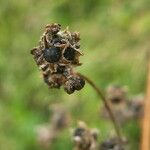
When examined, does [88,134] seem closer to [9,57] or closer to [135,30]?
[135,30]

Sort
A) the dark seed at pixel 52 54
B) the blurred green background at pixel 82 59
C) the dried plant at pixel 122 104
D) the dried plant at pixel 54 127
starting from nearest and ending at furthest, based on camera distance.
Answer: the dark seed at pixel 52 54
the dried plant at pixel 122 104
the dried plant at pixel 54 127
the blurred green background at pixel 82 59

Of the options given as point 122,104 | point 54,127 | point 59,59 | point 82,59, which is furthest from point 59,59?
point 82,59

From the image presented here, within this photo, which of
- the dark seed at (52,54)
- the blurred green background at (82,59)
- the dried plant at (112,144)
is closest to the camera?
the dark seed at (52,54)

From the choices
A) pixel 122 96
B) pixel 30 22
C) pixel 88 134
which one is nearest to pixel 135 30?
pixel 30 22

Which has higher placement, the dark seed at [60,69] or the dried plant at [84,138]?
the dried plant at [84,138]

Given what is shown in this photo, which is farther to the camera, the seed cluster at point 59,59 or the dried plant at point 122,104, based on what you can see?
the dried plant at point 122,104

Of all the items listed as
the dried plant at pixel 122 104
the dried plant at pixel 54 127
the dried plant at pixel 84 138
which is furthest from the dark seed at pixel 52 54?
the dried plant at pixel 54 127

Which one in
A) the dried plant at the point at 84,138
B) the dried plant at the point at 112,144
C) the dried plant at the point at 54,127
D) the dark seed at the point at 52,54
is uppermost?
the dried plant at the point at 54,127

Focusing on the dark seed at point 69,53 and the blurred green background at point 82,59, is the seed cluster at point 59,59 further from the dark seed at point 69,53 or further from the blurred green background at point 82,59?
the blurred green background at point 82,59
